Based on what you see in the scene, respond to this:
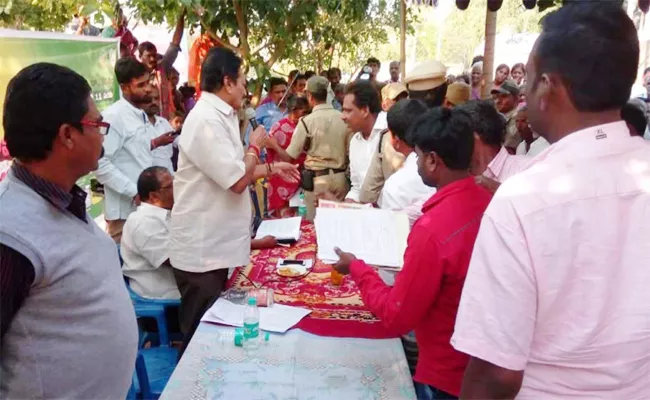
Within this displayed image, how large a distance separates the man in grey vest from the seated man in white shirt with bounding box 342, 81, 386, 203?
2440 mm

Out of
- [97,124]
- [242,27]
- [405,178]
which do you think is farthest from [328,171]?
[97,124]

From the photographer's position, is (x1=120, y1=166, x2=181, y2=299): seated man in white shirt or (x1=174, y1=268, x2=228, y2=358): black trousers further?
(x1=120, y1=166, x2=181, y2=299): seated man in white shirt

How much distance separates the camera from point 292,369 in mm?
1933

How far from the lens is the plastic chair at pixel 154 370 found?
232cm

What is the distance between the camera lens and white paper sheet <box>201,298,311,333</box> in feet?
7.25

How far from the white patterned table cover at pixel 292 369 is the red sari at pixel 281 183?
286cm

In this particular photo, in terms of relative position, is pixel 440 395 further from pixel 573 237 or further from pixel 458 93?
pixel 458 93

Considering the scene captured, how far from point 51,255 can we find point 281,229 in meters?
2.25

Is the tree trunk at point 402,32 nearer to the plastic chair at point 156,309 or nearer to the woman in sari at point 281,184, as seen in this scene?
the woman in sari at point 281,184

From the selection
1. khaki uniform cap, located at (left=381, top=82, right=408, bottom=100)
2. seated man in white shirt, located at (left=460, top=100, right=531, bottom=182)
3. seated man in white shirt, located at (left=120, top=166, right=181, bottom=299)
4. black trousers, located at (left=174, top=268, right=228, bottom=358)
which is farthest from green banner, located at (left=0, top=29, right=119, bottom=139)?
seated man in white shirt, located at (left=460, top=100, right=531, bottom=182)

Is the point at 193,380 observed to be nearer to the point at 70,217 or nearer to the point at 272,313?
the point at 272,313

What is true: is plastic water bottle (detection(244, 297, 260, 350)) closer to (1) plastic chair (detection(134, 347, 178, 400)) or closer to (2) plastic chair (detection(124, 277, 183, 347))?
(1) plastic chair (detection(134, 347, 178, 400))

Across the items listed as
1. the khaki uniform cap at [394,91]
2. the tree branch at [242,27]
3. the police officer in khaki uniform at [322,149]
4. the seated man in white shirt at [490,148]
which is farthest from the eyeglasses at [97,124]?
the tree branch at [242,27]

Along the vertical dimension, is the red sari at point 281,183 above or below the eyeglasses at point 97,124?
below
